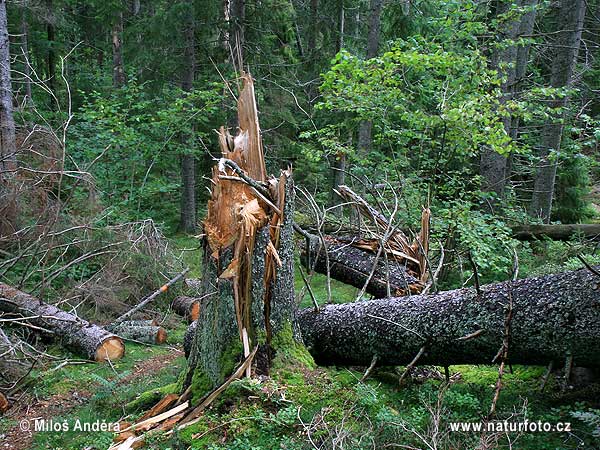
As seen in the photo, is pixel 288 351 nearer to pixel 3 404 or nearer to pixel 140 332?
pixel 3 404

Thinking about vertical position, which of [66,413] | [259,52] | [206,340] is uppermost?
[259,52]

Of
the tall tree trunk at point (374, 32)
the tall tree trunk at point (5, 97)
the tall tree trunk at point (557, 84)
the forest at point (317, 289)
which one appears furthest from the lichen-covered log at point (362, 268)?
the tall tree trunk at point (557, 84)

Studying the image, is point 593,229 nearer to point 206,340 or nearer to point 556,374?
point 556,374

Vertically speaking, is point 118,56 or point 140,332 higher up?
point 118,56

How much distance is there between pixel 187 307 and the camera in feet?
25.9

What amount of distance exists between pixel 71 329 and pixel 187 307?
6.42 ft

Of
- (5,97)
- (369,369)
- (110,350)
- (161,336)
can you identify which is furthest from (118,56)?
(369,369)

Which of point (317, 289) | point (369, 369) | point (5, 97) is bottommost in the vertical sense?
point (317, 289)

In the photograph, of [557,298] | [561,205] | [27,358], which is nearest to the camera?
[557,298]

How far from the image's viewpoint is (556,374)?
3.92 metres

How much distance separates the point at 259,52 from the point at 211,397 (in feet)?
37.0

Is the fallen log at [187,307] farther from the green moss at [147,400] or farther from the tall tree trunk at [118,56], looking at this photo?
the tall tree trunk at [118,56]

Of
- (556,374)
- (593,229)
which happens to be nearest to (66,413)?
(556,374)

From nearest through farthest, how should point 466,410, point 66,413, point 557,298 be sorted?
point 557,298 → point 466,410 → point 66,413
